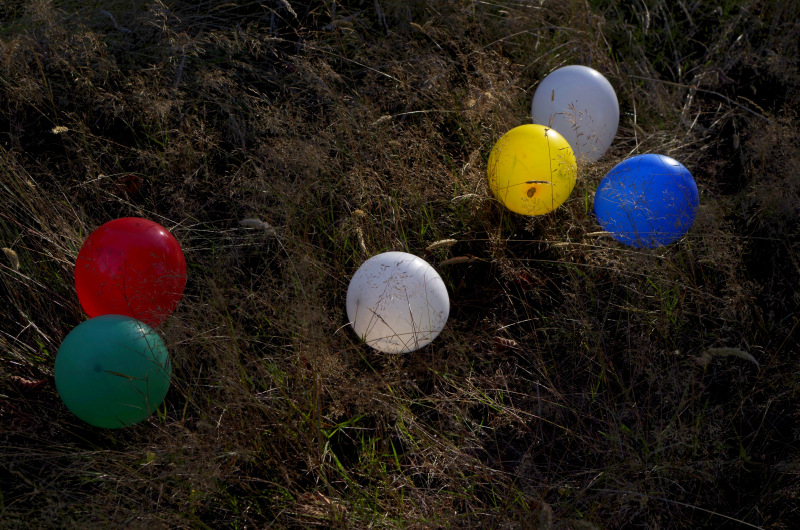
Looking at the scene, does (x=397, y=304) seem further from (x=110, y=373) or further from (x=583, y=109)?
(x=583, y=109)

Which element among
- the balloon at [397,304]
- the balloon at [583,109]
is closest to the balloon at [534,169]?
the balloon at [583,109]

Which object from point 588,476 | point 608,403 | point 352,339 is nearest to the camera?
point 588,476

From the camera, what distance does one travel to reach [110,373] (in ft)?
5.60

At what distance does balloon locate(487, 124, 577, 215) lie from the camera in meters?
2.21

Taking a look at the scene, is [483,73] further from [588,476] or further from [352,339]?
[588,476]

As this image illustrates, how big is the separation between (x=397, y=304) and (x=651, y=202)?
38.6 inches

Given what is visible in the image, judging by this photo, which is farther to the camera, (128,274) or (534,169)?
(534,169)

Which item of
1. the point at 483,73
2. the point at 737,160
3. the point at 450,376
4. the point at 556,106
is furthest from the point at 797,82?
the point at 450,376

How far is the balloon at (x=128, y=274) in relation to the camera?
193 centimetres

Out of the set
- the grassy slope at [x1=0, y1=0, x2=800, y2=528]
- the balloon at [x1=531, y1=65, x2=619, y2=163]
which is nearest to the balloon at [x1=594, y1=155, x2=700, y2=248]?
the grassy slope at [x1=0, y1=0, x2=800, y2=528]

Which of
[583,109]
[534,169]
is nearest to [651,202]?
[534,169]

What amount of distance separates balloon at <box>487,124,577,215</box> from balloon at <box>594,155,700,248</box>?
0.17 meters

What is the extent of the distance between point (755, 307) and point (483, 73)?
138 cm

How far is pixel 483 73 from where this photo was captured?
2639mm
